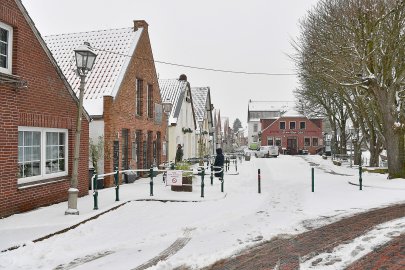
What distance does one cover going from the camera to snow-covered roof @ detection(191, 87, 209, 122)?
39859 mm

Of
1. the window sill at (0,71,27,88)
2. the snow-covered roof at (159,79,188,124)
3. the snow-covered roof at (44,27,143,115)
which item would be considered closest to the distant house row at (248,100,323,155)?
the snow-covered roof at (159,79,188,124)

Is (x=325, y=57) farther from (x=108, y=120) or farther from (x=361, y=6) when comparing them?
(x=108, y=120)

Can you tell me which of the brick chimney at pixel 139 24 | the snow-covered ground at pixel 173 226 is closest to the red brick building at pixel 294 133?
the brick chimney at pixel 139 24

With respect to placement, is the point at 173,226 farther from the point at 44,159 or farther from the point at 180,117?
the point at 180,117

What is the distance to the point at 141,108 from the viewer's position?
Answer: 19.5m

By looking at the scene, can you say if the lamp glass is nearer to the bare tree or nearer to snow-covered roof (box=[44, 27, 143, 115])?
snow-covered roof (box=[44, 27, 143, 115])

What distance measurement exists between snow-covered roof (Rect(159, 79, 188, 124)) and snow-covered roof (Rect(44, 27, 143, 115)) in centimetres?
985

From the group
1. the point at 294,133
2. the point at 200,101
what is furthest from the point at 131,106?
the point at 294,133

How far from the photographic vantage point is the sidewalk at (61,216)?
728cm

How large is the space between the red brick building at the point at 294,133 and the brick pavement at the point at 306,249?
54404 mm

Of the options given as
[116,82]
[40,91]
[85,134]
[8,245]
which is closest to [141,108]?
[116,82]

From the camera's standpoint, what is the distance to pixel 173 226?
888 cm

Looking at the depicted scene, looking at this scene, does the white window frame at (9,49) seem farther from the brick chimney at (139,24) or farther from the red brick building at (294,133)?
the red brick building at (294,133)

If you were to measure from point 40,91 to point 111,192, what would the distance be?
15.5ft
